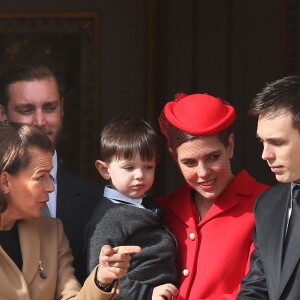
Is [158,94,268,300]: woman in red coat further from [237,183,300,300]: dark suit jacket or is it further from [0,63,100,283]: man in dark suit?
Result: [0,63,100,283]: man in dark suit

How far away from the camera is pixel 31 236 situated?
4.61m

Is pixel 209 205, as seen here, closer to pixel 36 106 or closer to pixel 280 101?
pixel 280 101

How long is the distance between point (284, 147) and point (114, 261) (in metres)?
0.70

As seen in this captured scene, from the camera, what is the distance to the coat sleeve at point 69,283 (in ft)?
14.7

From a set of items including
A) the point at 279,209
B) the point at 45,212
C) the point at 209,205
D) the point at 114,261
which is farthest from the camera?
the point at 45,212

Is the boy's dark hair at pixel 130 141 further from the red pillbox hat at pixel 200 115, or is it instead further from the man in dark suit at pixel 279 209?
the man in dark suit at pixel 279 209

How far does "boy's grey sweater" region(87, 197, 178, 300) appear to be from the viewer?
15.4 ft

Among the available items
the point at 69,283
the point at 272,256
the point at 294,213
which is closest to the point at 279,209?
the point at 294,213

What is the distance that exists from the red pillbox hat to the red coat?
0.79 ft

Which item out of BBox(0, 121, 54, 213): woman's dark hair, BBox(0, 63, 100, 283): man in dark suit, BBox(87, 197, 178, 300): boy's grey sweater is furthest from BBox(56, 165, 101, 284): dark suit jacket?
BBox(0, 121, 54, 213): woman's dark hair

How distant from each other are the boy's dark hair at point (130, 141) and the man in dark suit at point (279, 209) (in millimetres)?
418

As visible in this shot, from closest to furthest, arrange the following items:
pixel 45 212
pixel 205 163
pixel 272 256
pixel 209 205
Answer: pixel 272 256, pixel 205 163, pixel 209 205, pixel 45 212

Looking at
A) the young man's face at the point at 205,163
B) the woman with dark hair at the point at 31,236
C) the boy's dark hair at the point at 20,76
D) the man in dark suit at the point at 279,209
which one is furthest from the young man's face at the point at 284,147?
the boy's dark hair at the point at 20,76

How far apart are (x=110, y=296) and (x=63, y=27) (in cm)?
214
